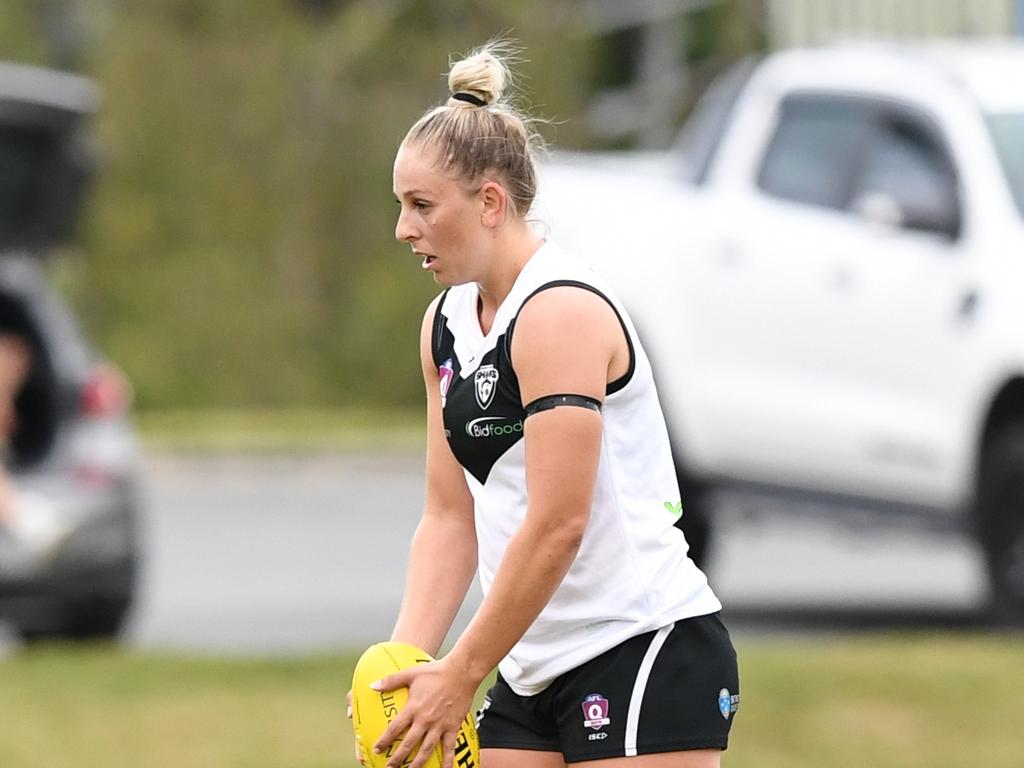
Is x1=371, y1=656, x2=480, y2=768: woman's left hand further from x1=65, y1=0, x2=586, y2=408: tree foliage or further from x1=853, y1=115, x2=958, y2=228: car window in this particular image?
x1=65, y1=0, x2=586, y2=408: tree foliage

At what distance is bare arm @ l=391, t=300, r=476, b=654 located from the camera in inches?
160

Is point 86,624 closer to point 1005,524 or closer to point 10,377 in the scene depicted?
point 10,377

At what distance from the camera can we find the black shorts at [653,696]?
387 centimetres

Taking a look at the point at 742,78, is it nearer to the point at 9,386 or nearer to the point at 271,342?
the point at 9,386

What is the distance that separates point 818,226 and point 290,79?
14.4 m

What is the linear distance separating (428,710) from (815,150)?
6.79 metres

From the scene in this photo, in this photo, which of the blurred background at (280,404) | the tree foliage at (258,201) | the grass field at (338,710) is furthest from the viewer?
the tree foliage at (258,201)

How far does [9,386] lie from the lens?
945 cm

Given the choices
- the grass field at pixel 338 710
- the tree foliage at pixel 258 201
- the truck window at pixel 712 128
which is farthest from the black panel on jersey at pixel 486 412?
the tree foliage at pixel 258 201

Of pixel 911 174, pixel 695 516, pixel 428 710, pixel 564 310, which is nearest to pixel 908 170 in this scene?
pixel 911 174

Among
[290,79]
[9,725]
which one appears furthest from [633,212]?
→ [290,79]

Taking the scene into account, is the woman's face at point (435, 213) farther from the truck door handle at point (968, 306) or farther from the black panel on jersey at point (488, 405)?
the truck door handle at point (968, 306)

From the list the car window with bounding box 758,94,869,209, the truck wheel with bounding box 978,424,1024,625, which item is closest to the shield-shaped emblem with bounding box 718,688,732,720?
the truck wheel with bounding box 978,424,1024,625

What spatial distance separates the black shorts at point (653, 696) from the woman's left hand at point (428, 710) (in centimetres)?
26
